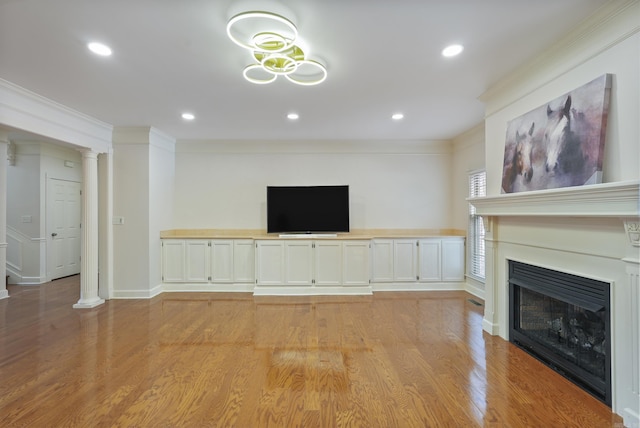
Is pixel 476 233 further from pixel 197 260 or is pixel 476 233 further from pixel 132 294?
pixel 132 294

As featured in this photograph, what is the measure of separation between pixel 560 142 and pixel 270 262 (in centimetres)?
395

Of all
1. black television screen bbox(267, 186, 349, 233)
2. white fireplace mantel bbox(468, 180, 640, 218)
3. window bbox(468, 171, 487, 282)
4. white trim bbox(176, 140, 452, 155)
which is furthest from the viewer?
white trim bbox(176, 140, 452, 155)

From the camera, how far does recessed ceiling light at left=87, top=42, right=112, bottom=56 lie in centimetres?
234

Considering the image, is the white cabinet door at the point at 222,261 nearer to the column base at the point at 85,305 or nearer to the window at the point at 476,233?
the column base at the point at 85,305

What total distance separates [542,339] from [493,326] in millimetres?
558

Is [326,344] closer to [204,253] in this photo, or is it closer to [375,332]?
[375,332]

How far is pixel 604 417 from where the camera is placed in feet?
6.20

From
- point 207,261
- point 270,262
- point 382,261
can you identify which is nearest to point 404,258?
point 382,261

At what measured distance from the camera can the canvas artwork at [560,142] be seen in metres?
1.99

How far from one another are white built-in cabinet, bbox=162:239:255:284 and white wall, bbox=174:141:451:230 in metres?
0.58

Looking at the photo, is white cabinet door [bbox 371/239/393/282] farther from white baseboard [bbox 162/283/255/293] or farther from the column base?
the column base

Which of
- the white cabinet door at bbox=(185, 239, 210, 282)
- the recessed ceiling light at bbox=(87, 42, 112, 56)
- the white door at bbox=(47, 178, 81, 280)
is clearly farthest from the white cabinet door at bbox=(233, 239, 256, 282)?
the white door at bbox=(47, 178, 81, 280)

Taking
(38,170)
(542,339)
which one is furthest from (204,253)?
(542,339)

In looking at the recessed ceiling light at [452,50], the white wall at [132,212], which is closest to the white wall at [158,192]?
the white wall at [132,212]
